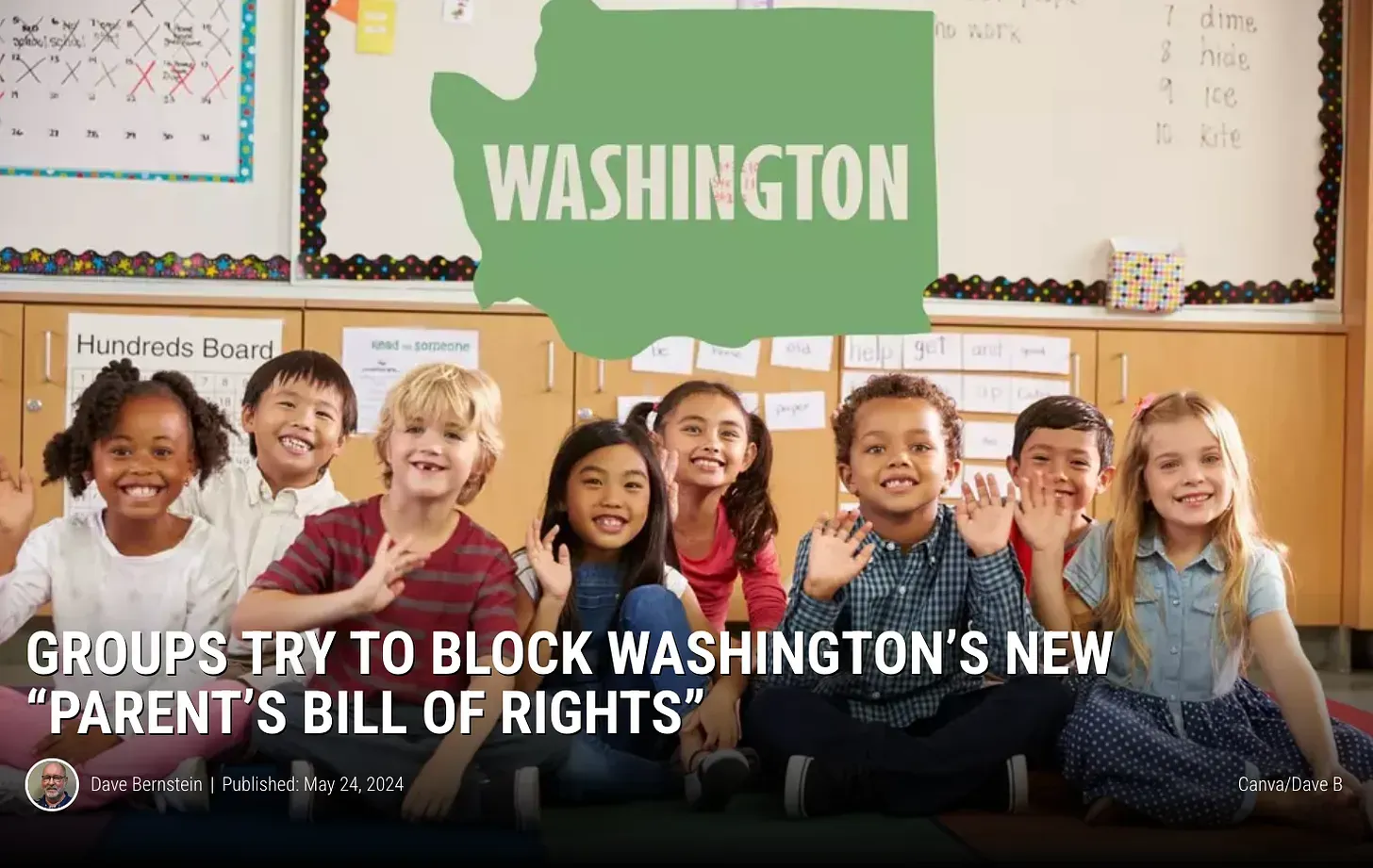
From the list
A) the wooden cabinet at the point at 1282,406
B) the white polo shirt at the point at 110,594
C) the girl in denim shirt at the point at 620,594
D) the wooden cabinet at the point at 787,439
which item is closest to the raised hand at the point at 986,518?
the girl in denim shirt at the point at 620,594

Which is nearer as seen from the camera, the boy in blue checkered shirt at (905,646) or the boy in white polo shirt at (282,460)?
the boy in blue checkered shirt at (905,646)

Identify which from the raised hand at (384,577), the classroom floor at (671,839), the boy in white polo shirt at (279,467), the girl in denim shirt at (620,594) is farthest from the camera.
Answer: the boy in white polo shirt at (279,467)

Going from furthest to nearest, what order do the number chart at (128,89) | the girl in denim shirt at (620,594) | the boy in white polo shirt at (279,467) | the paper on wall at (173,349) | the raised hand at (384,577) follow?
the number chart at (128,89) < the paper on wall at (173,349) < the boy in white polo shirt at (279,467) < the girl in denim shirt at (620,594) < the raised hand at (384,577)

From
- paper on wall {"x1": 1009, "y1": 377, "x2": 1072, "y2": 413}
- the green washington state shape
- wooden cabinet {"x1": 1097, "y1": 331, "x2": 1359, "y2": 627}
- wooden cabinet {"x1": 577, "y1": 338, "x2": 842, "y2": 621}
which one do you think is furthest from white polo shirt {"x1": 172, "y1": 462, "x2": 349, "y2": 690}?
wooden cabinet {"x1": 1097, "y1": 331, "x2": 1359, "y2": 627}

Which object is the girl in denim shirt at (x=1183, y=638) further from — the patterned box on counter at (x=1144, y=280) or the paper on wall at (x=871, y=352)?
the patterned box on counter at (x=1144, y=280)

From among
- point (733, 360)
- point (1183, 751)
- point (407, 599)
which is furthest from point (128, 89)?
point (1183, 751)

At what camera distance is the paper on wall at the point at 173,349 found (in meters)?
2.42

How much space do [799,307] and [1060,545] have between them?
0.49 meters

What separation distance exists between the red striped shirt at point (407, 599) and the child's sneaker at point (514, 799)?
123 millimetres

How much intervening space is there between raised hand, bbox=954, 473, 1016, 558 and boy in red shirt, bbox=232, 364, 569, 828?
51 centimetres

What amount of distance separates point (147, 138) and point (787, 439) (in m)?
1.44

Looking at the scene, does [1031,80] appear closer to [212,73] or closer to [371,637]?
[212,73]

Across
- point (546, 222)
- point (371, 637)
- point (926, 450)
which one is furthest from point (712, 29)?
point (371, 637)

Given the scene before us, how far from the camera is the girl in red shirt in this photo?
5.62ft
